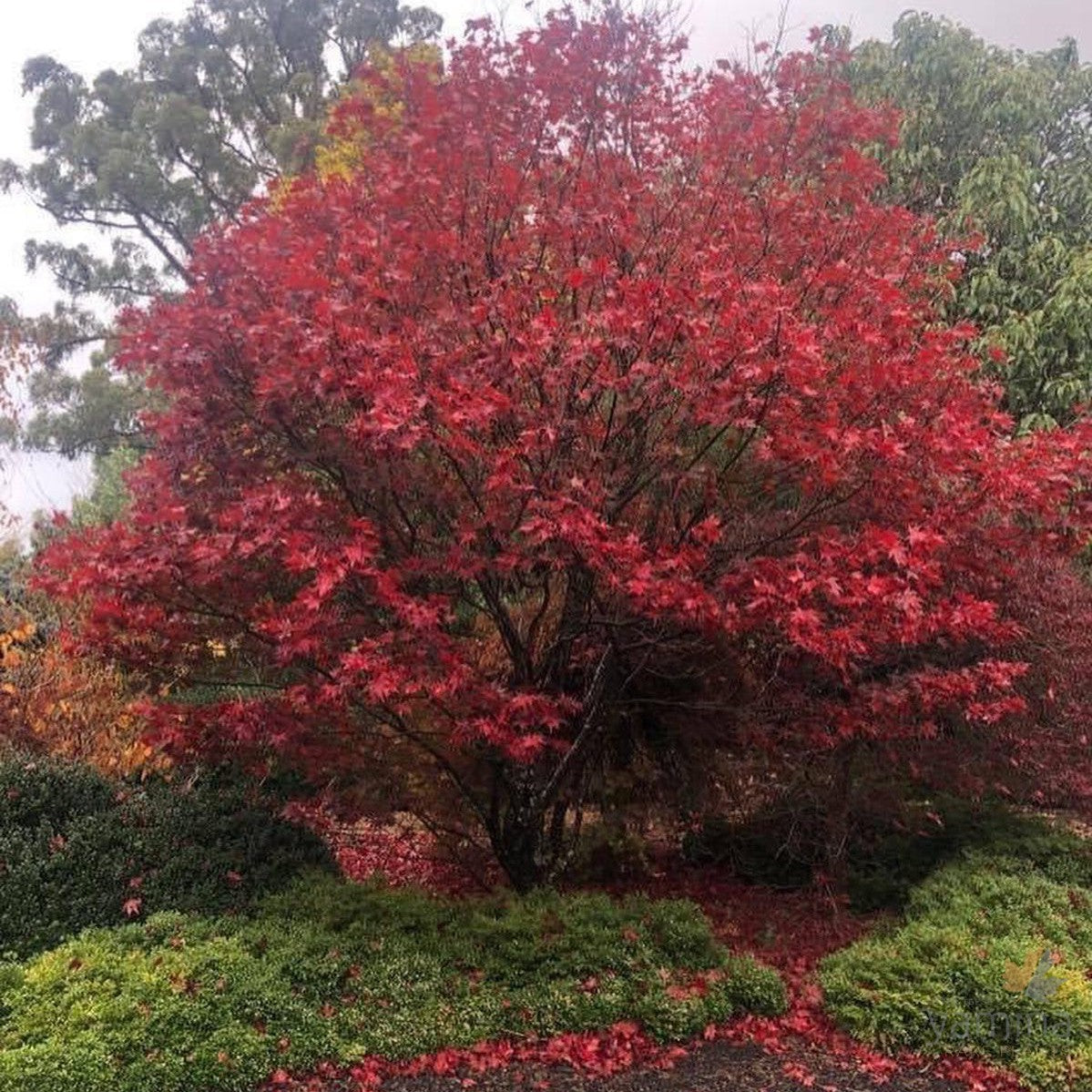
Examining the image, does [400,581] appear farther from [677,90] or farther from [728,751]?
Result: [677,90]

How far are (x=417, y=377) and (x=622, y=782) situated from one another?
12.8 ft

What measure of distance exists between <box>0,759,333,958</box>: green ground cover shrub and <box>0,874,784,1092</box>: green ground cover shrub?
229 millimetres

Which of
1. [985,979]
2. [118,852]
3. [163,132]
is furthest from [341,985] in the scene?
[163,132]

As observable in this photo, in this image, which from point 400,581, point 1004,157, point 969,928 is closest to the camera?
point 400,581

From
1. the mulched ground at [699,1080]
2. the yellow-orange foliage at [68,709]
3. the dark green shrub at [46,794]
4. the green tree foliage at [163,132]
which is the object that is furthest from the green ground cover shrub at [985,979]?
the green tree foliage at [163,132]

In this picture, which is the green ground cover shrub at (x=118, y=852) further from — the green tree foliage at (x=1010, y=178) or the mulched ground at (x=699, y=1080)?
the green tree foliage at (x=1010, y=178)

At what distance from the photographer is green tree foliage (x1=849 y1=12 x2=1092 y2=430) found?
33.0ft

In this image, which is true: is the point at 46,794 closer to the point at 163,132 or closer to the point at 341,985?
the point at 341,985

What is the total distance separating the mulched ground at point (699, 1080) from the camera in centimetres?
432

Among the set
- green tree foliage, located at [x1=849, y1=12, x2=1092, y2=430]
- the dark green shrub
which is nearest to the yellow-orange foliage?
the dark green shrub

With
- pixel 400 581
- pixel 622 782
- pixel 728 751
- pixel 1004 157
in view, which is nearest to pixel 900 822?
pixel 728 751

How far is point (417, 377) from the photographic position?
4281 mm

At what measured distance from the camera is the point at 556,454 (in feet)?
15.0

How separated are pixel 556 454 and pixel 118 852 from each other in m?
3.35
